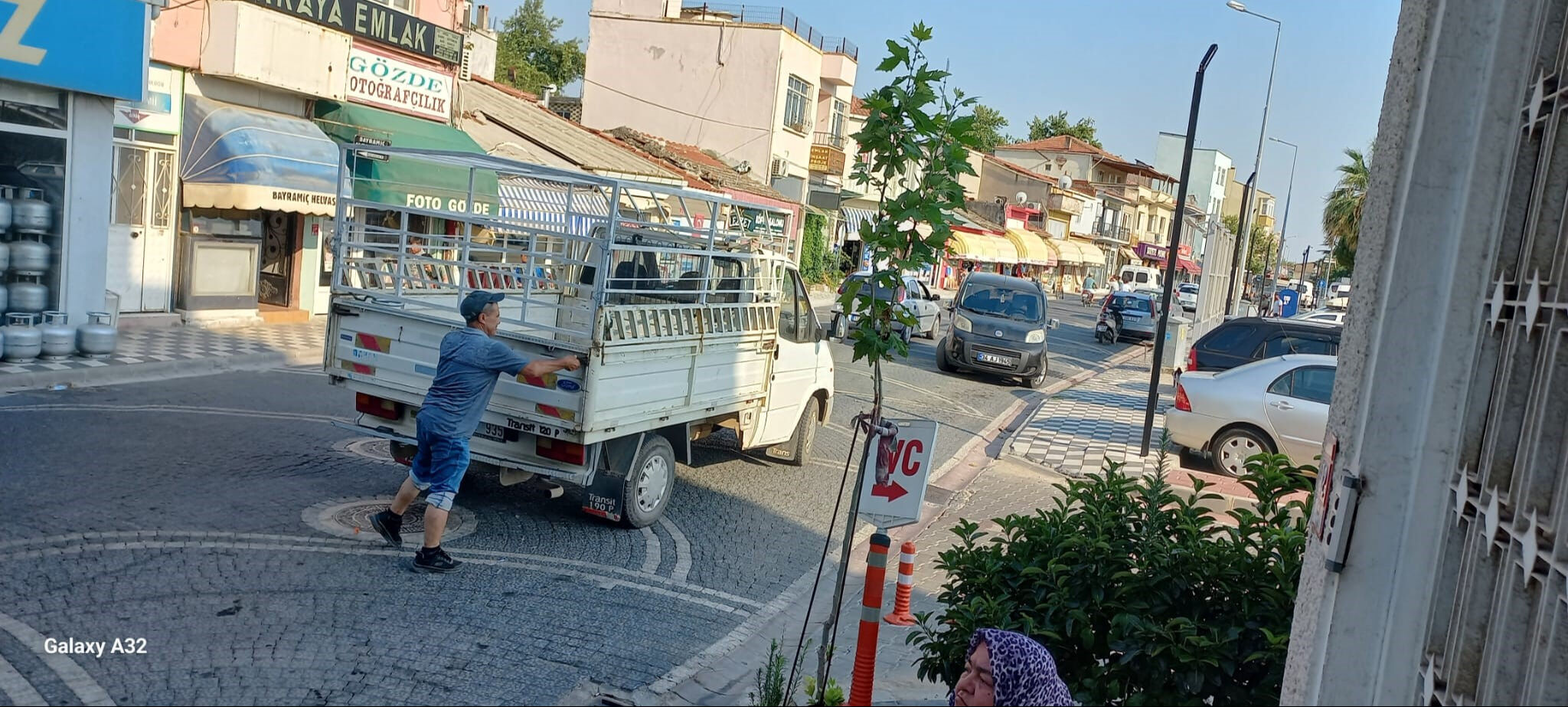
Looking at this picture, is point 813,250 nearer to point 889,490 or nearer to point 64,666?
point 889,490

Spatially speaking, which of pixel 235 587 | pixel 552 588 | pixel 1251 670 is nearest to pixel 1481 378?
pixel 1251 670

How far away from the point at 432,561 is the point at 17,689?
7.80ft

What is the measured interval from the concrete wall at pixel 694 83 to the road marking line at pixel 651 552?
29.9 metres

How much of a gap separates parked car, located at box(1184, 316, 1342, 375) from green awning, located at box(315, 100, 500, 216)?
1107 cm

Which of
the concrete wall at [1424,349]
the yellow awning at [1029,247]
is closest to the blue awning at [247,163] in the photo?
the concrete wall at [1424,349]

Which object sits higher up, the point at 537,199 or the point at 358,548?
the point at 537,199

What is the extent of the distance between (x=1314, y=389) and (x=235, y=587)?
10.6 meters

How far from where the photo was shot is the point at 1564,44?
2205mm

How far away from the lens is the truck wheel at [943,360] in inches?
829

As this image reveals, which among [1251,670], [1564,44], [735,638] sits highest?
[1564,44]

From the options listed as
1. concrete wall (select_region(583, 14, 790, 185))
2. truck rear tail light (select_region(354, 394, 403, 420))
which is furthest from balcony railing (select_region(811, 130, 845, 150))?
truck rear tail light (select_region(354, 394, 403, 420))

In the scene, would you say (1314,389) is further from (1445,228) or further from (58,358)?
(58,358)

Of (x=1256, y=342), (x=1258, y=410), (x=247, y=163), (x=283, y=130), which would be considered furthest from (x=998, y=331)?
(x=247, y=163)

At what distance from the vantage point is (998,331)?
2042 cm
